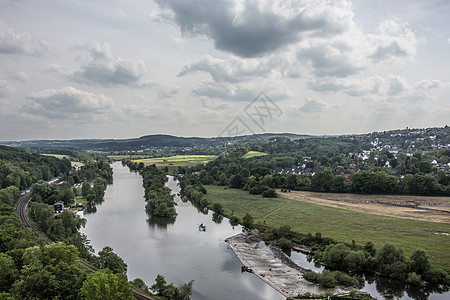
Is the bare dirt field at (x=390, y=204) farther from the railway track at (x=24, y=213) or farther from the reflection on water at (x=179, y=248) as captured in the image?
the railway track at (x=24, y=213)

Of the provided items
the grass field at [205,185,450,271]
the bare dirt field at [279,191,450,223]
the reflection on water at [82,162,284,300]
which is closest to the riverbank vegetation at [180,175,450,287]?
the grass field at [205,185,450,271]

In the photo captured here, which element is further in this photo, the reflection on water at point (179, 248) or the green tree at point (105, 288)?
the reflection on water at point (179, 248)

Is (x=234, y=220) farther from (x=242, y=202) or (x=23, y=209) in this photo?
(x=23, y=209)

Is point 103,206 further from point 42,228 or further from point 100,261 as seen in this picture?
point 100,261

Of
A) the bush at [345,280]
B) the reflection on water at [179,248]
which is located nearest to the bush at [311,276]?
the bush at [345,280]

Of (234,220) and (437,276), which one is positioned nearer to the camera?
(437,276)

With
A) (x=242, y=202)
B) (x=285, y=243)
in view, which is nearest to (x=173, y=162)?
(x=242, y=202)
